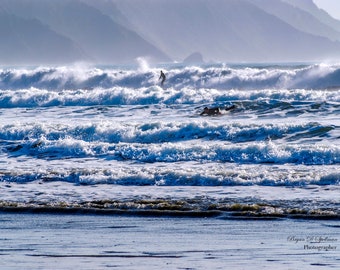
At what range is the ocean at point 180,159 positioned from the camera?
1228 cm

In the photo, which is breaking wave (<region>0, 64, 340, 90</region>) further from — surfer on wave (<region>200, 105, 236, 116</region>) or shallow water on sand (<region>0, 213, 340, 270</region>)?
shallow water on sand (<region>0, 213, 340, 270</region>)

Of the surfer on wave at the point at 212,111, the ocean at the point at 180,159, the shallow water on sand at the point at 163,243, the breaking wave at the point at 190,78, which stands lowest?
the shallow water on sand at the point at 163,243

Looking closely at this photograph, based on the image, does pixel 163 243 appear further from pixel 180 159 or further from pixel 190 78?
pixel 190 78

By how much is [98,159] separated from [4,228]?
271 inches

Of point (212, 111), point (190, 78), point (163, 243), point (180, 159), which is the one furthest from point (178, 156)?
point (190, 78)

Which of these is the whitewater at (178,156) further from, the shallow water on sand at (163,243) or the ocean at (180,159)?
the shallow water on sand at (163,243)

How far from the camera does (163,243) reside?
9.80 metres

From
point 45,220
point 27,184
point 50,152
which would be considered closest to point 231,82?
point 50,152

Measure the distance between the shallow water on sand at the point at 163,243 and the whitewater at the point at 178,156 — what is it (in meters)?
0.68

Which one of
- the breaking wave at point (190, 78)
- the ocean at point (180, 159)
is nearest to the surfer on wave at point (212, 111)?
the ocean at point (180, 159)

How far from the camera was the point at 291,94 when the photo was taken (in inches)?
1182

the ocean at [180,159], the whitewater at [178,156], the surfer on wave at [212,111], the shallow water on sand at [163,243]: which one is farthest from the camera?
the surfer on wave at [212,111]

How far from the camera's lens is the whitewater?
493 inches

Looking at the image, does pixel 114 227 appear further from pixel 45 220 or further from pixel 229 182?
pixel 229 182
